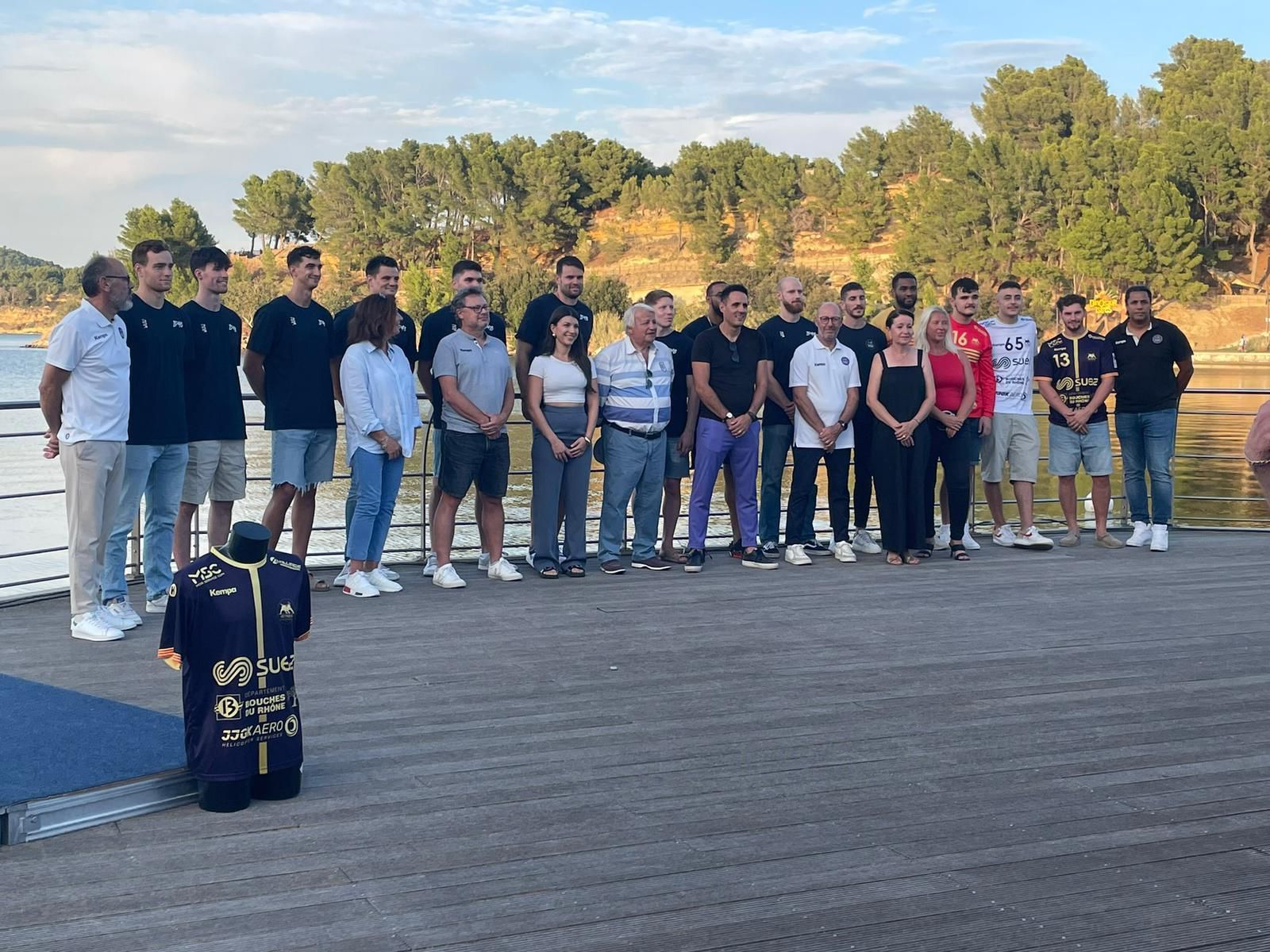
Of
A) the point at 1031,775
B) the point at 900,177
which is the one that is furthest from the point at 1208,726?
the point at 900,177

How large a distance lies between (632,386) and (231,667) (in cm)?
389

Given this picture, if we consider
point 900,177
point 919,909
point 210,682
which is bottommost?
point 919,909

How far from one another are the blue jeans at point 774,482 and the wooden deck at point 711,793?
5.00ft

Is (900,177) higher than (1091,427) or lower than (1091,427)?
higher

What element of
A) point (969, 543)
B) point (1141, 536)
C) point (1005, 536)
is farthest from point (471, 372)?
point (1141, 536)

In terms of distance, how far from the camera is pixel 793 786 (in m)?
3.59

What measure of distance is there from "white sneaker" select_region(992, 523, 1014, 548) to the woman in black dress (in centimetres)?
92

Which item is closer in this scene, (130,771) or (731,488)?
(130,771)

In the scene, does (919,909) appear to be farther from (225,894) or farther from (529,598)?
(529,598)

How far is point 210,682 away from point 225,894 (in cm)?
69

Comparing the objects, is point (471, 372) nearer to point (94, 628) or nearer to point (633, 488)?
point (633, 488)

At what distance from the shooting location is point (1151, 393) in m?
7.95

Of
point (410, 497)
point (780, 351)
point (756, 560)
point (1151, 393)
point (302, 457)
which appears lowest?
point (410, 497)

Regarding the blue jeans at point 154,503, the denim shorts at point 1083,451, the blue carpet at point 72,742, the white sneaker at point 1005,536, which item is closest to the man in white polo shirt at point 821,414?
the white sneaker at point 1005,536
